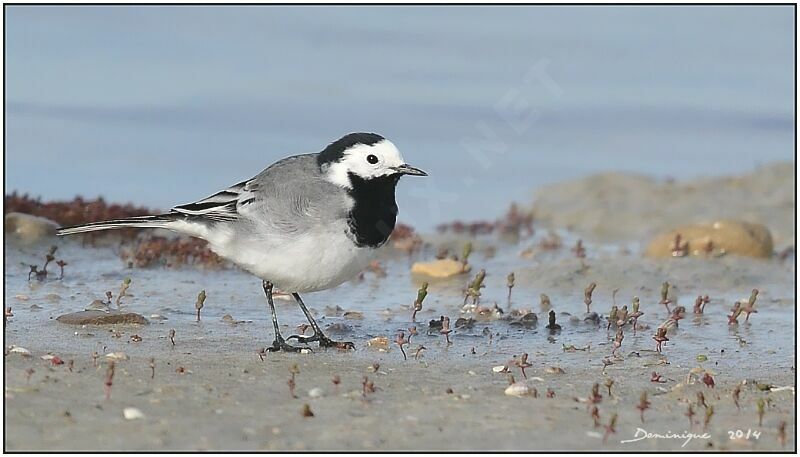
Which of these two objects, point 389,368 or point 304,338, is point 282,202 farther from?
point 389,368

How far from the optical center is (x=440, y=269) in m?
10.7

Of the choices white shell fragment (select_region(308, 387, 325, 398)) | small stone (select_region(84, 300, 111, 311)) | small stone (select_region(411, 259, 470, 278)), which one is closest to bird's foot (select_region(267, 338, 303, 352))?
white shell fragment (select_region(308, 387, 325, 398))

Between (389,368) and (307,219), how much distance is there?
121 cm

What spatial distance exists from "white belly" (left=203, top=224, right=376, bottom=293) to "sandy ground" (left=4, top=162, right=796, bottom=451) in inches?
18.4

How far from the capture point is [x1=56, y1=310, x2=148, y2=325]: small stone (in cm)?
792

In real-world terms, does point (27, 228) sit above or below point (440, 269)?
above

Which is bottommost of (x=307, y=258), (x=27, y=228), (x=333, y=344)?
(x=333, y=344)

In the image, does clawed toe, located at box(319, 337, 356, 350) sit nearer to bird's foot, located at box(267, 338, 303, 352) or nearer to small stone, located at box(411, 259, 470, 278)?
bird's foot, located at box(267, 338, 303, 352)

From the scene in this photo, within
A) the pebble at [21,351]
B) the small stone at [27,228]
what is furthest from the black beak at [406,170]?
the small stone at [27,228]

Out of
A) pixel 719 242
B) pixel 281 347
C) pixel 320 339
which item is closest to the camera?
pixel 281 347

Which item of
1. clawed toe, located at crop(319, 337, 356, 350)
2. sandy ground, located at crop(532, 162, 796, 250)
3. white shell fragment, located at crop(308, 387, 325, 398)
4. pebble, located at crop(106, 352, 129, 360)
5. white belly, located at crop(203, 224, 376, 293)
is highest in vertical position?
sandy ground, located at crop(532, 162, 796, 250)

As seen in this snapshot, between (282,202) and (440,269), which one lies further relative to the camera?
(440,269)

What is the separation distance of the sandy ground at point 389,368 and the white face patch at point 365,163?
108cm

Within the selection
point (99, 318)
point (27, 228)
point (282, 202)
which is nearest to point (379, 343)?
point (282, 202)
